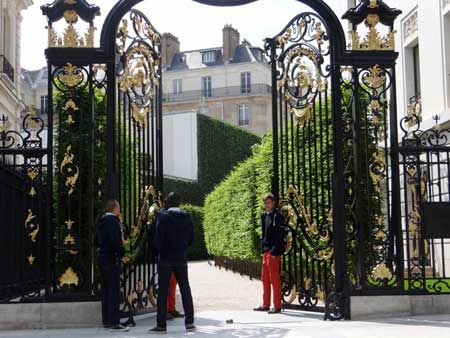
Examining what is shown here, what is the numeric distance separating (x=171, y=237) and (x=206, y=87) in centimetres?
4827

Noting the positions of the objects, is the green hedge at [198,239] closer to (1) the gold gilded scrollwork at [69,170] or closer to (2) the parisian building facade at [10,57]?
(2) the parisian building facade at [10,57]

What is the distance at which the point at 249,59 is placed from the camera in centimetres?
5472

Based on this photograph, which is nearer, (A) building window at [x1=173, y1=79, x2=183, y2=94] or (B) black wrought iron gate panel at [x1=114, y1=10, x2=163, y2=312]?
(B) black wrought iron gate panel at [x1=114, y1=10, x2=163, y2=312]

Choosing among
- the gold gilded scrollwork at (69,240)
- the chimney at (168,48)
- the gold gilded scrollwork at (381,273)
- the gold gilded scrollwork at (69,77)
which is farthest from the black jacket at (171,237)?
the chimney at (168,48)

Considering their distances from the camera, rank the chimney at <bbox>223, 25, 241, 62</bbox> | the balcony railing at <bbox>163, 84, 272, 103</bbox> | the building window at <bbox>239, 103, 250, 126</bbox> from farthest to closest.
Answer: the chimney at <bbox>223, 25, 241, 62</bbox>, the building window at <bbox>239, 103, 250, 126</bbox>, the balcony railing at <bbox>163, 84, 272, 103</bbox>

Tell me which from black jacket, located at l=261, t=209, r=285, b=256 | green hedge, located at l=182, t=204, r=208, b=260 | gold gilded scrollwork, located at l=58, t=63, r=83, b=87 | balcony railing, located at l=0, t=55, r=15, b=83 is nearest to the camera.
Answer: gold gilded scrollwork, located at l=58, t=63, r=83, b=87

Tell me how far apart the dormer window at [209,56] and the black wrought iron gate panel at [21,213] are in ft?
162

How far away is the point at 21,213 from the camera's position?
31.2 ft

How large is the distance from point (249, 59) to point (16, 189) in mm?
46532

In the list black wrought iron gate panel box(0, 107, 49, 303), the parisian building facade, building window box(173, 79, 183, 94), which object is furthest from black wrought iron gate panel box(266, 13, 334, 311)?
building window box(173, 79, 183, 94)

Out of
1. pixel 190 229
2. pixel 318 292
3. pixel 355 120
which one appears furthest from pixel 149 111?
pixel 318 292

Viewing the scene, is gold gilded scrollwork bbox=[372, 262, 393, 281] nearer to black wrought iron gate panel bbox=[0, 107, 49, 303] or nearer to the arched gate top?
the arched gate top

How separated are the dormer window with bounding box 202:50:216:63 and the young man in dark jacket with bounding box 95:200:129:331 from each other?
50499 mm

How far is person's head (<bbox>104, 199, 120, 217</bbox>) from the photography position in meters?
8.42
